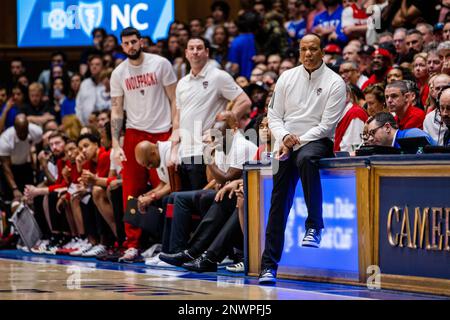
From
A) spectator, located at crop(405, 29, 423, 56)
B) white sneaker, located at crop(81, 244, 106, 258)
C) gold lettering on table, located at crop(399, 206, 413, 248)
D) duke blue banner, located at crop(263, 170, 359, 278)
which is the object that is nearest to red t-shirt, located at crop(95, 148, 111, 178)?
white sneaker, located at crop(81, 244, 106, 258)

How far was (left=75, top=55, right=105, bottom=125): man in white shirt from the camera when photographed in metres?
15.8

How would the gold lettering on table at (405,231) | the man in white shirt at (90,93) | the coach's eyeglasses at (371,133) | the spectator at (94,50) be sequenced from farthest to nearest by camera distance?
the spectator at (94,50), the man in white shirt at (90,93), the coach's eyeglasses at (371,133), the gold lettering on table at (405,231)

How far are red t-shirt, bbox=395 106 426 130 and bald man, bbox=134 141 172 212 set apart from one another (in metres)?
2.93

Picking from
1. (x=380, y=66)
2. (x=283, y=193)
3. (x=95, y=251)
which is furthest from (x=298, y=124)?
(x=95, y=251)

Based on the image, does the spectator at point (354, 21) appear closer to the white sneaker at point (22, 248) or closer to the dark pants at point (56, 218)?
the dark pants at point (56, 218)

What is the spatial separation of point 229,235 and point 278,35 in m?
6.25

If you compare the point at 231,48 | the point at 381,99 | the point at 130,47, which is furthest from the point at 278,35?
the point at 381,99

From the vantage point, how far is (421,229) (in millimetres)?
7129

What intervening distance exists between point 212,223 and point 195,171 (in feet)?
3.40

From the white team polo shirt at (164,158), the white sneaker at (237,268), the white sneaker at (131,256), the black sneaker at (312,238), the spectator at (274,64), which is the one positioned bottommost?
the white sneaker at (131,256)

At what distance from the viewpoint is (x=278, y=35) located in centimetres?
1499

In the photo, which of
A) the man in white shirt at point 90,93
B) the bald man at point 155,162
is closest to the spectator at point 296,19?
the man in white shirt at point 90,93

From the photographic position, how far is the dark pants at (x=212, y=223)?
374 inches

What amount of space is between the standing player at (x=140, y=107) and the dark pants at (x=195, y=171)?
576 millimetres
